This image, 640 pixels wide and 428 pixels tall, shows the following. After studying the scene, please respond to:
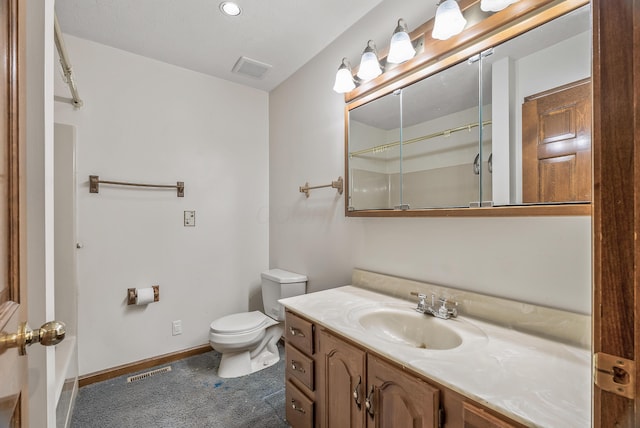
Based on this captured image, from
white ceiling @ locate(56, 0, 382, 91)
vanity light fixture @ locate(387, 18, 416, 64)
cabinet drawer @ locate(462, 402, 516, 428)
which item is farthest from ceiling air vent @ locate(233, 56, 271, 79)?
cabinet drawer @ locate(462, 402, 516, 428)

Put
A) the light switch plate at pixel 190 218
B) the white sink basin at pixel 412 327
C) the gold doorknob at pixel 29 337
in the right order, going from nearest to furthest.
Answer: the gold doorknob at pixel 29 337, the white sink basin at pixel 412 327, the light switch plate at pixel 190 218

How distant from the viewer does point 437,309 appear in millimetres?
1383

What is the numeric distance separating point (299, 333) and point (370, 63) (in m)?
1.48

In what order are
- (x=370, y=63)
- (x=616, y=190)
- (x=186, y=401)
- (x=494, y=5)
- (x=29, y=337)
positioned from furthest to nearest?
(x=186, y=401)
(x=370, y=63)
(x=494, y=5)
(x=29, y=337)
(x=616, y=190)

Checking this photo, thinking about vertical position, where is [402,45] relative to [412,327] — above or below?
above

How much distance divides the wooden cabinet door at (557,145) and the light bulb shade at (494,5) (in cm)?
36

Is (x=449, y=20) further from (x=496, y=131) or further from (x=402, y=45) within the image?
(x=496, y=131)

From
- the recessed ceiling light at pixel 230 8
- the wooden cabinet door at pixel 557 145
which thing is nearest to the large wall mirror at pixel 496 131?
the wooden cabinet door at pixel 557 145

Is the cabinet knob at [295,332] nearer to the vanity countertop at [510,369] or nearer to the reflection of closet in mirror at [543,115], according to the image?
the vanity countertop at [510,369]

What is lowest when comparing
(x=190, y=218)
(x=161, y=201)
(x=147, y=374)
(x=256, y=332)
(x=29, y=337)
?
(x=147, y=374)

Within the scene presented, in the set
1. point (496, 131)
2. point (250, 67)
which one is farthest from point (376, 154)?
point (250, 67)

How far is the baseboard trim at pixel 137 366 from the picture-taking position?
202cm

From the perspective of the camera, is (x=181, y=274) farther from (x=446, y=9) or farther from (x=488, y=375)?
(x=446, y=9)

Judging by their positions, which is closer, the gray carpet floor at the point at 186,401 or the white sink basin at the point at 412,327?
the white sink basin at the point at 412,327
